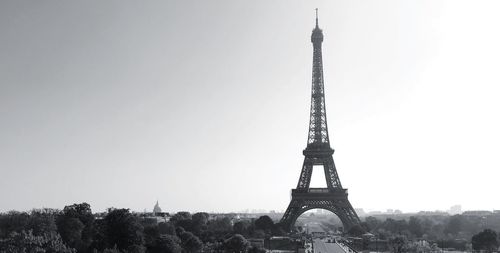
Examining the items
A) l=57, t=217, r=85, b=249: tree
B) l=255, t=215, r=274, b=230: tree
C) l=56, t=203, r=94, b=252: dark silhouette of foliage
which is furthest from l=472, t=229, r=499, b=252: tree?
l=57, t=217, r=85, b=249: tree

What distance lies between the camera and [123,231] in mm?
55406

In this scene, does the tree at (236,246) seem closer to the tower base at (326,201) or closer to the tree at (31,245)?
→ the tree at (31,245)

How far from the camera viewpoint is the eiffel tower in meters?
90.7

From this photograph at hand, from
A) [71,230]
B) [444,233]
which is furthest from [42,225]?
[444,233]

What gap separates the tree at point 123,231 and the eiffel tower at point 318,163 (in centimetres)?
4039

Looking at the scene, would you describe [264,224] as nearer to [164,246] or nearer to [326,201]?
[326,201]

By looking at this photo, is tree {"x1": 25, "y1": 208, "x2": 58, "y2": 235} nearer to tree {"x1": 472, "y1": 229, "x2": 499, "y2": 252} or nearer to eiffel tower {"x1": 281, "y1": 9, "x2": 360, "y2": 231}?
eiffel tower {"x1": 281, "y1": 9, "x2": 360, "y2": 231}

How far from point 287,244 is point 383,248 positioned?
1540cm

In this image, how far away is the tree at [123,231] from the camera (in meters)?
54.6

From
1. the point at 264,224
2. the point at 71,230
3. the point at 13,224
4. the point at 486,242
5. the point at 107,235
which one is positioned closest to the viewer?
the point at 107,235

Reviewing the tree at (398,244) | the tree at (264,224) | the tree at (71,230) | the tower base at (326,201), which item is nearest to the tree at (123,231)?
the tree at (71,230)

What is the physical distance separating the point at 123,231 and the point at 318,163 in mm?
45907

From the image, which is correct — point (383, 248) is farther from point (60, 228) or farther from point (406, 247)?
point (60, 228)

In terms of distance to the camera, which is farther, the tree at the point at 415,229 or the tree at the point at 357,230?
the tree at the point at 415,229
